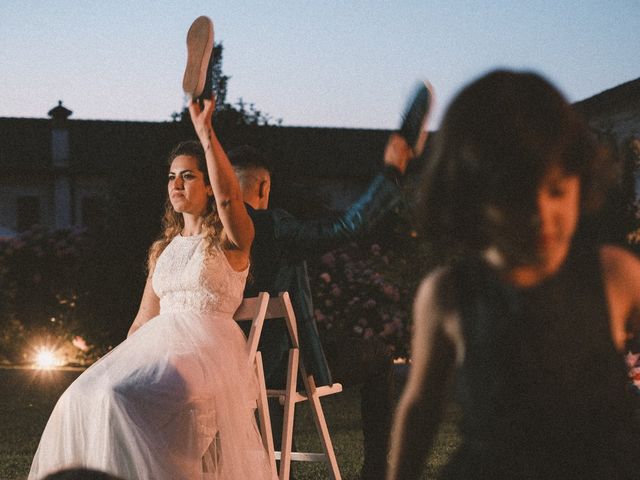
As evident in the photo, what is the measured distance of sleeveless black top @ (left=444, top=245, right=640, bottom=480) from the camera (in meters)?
1.38

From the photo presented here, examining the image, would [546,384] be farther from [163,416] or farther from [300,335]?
[300,335]

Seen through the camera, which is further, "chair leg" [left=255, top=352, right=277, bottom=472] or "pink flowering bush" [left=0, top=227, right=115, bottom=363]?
"pink flowering bush" [left=0, top=227, right=115, bottom=363]

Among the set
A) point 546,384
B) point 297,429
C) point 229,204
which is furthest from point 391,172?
point 297,429

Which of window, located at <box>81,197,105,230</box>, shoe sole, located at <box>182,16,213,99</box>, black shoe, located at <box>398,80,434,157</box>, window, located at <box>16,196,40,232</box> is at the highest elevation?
window, located at <box>16,196,40,232</box>

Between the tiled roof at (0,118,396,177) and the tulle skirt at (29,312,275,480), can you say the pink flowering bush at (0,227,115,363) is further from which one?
the tiled roof at (0,118,396,177)

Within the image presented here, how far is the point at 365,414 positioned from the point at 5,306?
1505 centimetres

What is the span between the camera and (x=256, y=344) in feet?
16.7

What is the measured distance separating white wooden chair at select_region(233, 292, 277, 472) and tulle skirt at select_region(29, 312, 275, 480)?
0.37ft

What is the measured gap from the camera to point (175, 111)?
49.5 ft

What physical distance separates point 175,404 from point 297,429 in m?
4.92

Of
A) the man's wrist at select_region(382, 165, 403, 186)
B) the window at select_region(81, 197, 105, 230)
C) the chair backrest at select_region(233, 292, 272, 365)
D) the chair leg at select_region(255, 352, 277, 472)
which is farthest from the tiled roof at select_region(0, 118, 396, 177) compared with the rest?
the man's wrist at select_region(382, 165, 403, 186)

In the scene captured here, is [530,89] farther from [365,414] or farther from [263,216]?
[365,414]

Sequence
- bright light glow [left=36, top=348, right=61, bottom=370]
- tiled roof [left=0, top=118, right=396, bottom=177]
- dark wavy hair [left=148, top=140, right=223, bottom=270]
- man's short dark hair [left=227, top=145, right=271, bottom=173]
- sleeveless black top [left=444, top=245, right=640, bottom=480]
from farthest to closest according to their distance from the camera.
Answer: tiled roof [left=0, top=118, right=396, bottom=177] < bright light glow [left=36, top=348, right=61, bottom=370] < man's short dark hair [left=227, top=145, right=271, bottom=173] < dark wavy hair [left=148, top=140, right=223, bottom=270] < sleeveless black top [left=444, top=245, right=640, bottom=480]

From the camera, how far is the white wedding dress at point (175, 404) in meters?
4.53
